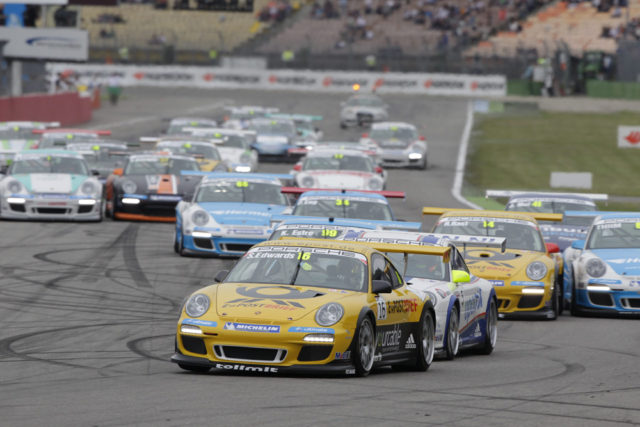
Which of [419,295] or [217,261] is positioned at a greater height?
[419,295]

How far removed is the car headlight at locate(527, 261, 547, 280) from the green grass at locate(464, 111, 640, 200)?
14334 mm

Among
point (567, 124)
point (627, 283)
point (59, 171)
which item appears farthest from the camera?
point (567, 124)

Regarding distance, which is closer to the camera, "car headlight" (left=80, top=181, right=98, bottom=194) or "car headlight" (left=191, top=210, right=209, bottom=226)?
"car headlight" (left=191, top=210, right=209, bottom=226)

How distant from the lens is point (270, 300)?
955cm

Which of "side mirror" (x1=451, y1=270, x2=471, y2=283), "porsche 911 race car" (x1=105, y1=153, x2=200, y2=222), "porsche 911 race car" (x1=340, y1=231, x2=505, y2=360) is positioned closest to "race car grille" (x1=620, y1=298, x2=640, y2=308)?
"porsche 911 race car" (x1=340, y1=231, x2=505, y2=360)

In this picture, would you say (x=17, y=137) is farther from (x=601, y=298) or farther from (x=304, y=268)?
(x=304, y=268)

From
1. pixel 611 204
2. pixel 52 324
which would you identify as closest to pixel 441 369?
pixel 52 324

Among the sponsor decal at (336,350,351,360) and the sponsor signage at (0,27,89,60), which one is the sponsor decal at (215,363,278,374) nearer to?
the sponsor decal at (336,350,351,360)

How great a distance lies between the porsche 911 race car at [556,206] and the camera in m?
19.2

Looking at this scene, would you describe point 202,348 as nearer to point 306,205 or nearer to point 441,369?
point 441,369

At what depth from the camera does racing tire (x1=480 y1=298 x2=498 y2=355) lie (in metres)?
12.1

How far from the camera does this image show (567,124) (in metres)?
55.0

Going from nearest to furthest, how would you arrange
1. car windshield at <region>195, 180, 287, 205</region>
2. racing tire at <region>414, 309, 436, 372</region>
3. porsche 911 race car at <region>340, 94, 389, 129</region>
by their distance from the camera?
racing tire at <region>414, 309, 436, 372</region>
car windshield at <region>195, 180, 287, 205</region>
porsche 911 race car at <region>340, 94, 389, 129</region>

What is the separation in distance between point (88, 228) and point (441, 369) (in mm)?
12229
